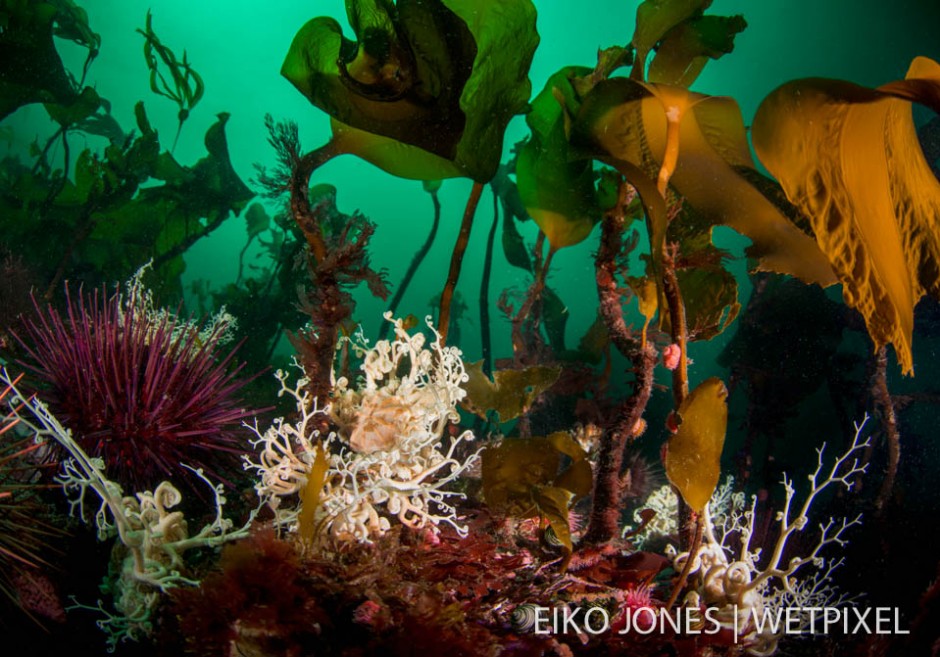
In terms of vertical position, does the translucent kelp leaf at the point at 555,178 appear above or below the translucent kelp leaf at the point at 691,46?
below

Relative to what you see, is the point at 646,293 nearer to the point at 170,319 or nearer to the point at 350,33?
the point at 170,319

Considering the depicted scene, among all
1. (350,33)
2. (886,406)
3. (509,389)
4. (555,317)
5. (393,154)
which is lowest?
(509,389)

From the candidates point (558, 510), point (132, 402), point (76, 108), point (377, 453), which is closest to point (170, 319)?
point (132, 402)

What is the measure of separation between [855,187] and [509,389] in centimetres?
171

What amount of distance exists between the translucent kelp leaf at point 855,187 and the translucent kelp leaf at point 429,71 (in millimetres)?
1160

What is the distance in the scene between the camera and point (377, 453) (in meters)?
1.97

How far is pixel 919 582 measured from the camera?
12.5 feet

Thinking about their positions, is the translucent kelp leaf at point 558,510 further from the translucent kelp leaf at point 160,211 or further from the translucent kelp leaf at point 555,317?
the translucent kelp leaf at point 160,211

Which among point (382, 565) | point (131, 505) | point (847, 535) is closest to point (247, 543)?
point (382, 565)

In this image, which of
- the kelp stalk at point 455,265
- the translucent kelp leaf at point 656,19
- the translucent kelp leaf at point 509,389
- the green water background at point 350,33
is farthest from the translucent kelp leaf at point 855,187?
the kelp stalk at point 455,265

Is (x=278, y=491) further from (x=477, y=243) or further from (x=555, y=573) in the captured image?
(x=477, y=243)

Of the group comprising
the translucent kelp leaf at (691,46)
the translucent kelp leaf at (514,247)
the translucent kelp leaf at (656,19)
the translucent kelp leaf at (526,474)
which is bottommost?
the translucent kelp leaf at (526,474)

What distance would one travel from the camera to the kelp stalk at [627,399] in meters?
1.86

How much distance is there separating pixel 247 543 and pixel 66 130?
331 inches
